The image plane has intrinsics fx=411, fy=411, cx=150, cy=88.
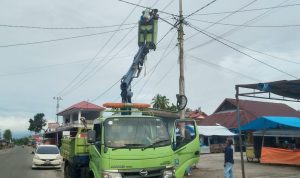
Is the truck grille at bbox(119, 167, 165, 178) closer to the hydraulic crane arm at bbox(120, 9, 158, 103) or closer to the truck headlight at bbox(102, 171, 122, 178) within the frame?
the truck headlight at bbox(102, 171, 122, 178)

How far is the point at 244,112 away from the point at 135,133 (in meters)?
38.2

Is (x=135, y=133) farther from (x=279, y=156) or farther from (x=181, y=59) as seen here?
(x=279, y=156)

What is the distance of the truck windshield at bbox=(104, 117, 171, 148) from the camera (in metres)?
10.3

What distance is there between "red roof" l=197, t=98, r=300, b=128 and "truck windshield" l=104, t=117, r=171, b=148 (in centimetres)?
3532

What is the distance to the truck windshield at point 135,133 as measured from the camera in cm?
1032

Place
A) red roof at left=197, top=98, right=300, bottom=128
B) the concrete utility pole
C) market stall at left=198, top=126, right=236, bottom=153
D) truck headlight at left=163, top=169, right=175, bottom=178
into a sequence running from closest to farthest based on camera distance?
truck headlight at left=163, top=169, right=175, bottom=178
the concrete utility pole
market stall at left=198, top=126, right=236, bottom=153
red roof at left=197, top=98, right=300, bottom=128

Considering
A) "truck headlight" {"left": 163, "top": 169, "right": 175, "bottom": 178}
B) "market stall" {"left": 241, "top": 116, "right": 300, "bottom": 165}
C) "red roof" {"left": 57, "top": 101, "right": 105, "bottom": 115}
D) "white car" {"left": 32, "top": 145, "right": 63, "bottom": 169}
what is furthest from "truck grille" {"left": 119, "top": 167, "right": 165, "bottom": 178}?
"red roof" {"left": 57, "top": 101, "right": 105, "bottom": 115}

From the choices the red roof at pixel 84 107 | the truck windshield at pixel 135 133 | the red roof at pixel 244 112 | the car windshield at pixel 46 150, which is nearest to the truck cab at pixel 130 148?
the truck windshield at pixel 135 133

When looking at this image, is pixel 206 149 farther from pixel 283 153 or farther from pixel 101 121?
pixel 101 121

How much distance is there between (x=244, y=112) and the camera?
4709 cm

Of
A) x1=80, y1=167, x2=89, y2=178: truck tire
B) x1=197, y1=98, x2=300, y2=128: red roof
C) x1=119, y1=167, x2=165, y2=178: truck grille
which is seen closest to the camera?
x1=119, y1=167, x2=165, y2=178: truck grille

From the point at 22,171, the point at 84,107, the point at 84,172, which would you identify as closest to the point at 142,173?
the point at 84,172

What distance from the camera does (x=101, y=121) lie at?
35.8 ft

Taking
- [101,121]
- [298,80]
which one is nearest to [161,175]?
[101,121]
